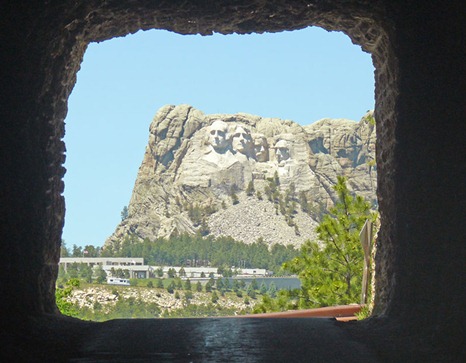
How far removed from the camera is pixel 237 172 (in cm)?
14438

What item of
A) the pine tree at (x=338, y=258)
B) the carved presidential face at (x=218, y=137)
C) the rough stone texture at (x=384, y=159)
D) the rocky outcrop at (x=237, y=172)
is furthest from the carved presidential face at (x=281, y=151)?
the rough stone texture at (x=384, y=159)

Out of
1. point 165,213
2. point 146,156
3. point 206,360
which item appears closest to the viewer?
point 206,360

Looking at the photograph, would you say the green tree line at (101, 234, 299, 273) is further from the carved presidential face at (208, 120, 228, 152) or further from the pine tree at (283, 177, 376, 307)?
the pine tree at (283, 177, 376, 307)

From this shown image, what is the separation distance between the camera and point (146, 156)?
155 metres

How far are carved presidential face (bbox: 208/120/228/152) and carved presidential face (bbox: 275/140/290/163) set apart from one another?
1006 centimetres

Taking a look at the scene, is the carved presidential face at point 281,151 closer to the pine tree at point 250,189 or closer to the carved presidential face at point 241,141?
the carved presidential face at point 241,141

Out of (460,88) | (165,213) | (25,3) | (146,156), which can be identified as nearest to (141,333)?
(25,3)

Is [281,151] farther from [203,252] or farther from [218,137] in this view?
[203,252]

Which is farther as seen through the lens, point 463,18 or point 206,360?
point 463,18

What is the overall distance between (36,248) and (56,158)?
3.37ft

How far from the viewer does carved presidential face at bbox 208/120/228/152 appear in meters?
150

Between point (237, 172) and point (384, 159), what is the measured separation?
137m

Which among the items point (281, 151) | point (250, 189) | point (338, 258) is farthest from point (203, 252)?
point (338, 258)

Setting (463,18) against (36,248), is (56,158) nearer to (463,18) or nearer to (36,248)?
(36,248)
